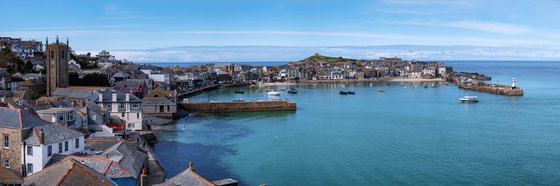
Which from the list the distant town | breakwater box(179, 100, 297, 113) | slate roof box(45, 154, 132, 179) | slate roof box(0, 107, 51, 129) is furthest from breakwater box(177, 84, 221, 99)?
slate roof box(45, 154, 132, 179)

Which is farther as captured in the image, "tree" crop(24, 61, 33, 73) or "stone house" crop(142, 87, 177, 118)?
"tree" crop(24, 61, 33, 73)

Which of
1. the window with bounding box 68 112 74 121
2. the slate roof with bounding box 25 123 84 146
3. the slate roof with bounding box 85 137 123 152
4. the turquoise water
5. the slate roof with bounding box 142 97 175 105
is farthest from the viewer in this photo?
the slate roof with bounding box 142 97 175 105

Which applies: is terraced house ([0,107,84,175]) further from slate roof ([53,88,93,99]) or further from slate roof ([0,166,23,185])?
slate roof ([53,88,93,99])

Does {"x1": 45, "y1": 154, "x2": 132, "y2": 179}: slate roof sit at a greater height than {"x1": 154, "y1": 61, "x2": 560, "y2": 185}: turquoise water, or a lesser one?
greater

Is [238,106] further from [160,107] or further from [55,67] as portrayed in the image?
[55,67]

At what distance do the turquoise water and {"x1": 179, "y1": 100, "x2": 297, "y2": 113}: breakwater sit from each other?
1666 mm

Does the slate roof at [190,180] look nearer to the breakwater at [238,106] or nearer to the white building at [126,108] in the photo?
the white building at [126,108]

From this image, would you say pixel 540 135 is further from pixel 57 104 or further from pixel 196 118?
pixel 57 104

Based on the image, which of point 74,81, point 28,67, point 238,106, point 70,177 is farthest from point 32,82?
point 70,177

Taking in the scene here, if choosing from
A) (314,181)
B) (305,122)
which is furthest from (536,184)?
(305,122)

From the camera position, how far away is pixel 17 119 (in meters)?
14.6

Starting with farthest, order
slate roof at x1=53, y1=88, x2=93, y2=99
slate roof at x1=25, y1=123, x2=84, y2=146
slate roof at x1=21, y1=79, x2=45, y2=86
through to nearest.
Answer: slate roof at x1=21, y1=79, x2=45, y2=86, slate roof at x1=53, y1=88, x2=93, y2=99, slate roof at x1=25, y1=123, x2=84, y2=146

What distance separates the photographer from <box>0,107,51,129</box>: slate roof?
14.4 meters

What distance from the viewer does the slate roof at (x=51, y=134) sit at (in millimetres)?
14203
